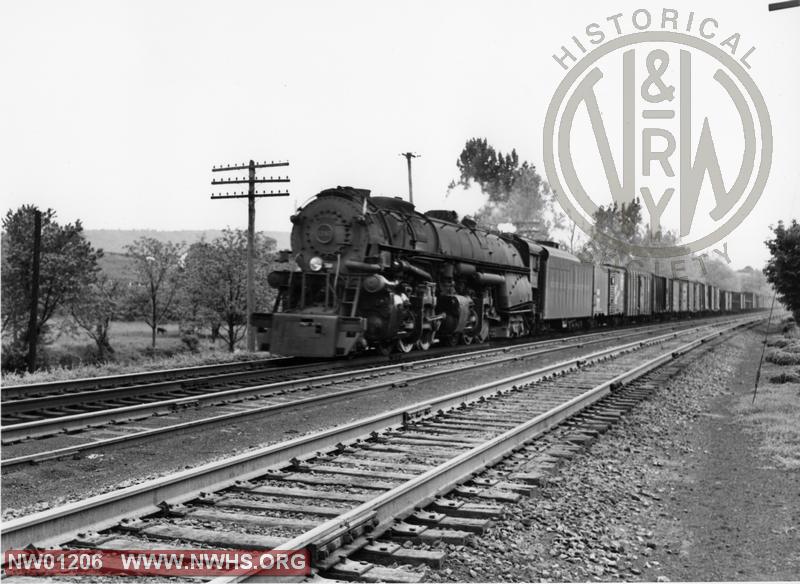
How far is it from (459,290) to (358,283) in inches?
188

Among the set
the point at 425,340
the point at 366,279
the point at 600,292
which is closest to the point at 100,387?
the point at 366,279

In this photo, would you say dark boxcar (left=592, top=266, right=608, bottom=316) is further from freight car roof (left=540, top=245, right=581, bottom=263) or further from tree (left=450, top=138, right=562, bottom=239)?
tree (left=450, top=138, right=562, bottom=239)

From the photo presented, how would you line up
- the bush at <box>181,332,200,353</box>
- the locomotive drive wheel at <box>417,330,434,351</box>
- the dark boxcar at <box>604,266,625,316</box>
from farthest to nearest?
1. the bush at <box>181,332,200,353</box>
2. the dark boxcar at <box>604,266,625,316</box>
3. the locomotive drive wheel at <box>417,330,434,351</box>

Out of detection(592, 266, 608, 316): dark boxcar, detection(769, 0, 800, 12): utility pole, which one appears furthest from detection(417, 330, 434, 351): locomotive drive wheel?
detection(592, 266, 608, 316): dark boxcar

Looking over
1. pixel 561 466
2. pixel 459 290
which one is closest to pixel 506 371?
pixel 459 290

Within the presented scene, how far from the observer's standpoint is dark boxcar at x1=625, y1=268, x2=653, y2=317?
122 feet

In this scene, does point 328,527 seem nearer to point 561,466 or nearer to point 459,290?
point 561,466

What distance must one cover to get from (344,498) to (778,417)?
21.5ft

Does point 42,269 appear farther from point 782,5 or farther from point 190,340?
point 782,5

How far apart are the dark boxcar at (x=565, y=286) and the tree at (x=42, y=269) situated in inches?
1176

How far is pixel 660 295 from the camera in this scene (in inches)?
1740

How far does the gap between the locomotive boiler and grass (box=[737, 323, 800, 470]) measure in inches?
264

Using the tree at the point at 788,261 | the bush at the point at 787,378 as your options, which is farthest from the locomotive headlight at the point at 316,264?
the tree at the point at 788,261

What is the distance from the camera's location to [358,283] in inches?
563
